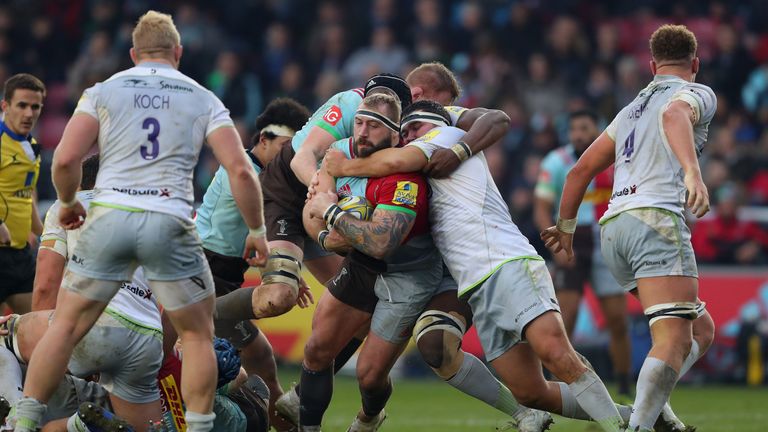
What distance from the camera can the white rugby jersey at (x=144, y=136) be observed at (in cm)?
696

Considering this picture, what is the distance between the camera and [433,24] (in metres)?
19.4

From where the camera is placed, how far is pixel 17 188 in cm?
1105

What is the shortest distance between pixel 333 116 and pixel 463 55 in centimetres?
1112

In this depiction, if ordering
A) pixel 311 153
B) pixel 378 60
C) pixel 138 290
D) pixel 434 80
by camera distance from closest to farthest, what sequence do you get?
1. pixel 138 290
2. pixel 311 153
3. pixel 434 80
4. pixel 378 60

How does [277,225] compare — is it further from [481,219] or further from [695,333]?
[695,333]

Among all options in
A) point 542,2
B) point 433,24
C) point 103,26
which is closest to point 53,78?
point 103,26

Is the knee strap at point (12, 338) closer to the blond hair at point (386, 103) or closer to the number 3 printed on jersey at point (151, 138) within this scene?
the number 3 printed on jersey at point (151, 138)

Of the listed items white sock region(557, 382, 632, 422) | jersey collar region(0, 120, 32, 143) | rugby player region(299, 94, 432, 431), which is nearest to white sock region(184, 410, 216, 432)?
rugby player region(299, 94, 432, 431)

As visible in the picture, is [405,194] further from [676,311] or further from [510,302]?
[676,311]

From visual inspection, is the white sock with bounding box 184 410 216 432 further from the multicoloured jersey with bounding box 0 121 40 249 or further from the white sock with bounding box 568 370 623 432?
the multicoloured jersey with bounding box 0 121 40 249

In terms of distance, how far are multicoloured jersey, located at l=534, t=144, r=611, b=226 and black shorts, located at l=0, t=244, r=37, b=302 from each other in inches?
200

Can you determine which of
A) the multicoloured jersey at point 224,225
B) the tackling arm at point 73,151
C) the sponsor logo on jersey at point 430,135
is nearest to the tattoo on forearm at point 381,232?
the sponsor logo on jersey at point 430,135

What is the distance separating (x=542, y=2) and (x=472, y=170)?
A: 13.0 meters

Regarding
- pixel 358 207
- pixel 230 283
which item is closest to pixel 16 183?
pixel 230 283
